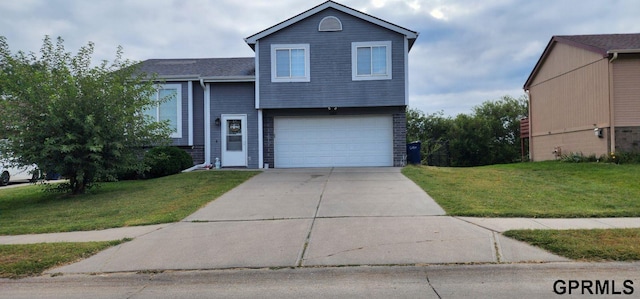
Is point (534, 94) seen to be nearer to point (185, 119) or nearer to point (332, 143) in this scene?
point (332, 143)

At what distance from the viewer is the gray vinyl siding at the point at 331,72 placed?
627 inches

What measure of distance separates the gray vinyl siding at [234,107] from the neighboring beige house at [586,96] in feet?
46.3

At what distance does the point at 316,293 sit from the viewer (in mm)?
4426

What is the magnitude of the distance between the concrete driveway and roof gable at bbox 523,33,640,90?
12.1m

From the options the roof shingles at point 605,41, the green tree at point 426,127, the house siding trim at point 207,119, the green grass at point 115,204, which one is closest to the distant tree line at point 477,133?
the green tree at point 426,127

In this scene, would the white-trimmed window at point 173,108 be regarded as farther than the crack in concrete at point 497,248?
Yes

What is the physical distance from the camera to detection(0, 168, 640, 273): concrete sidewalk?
17.7 feet

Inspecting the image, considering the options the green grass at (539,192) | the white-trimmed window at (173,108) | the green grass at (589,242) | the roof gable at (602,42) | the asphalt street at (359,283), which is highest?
the roof gable at (602,42)

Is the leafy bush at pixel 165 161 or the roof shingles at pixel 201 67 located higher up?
the roof shingles at pixel 201 67

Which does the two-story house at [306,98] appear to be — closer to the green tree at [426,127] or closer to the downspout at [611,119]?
the downspout at [611,119]

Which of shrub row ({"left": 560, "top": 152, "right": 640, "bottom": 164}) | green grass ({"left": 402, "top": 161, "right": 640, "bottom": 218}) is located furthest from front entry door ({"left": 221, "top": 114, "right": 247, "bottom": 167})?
shrub row ({"left": 560, "top": 152, "right": 640, "bottom": 164})

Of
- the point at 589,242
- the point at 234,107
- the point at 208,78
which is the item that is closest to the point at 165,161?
the point at 234,107

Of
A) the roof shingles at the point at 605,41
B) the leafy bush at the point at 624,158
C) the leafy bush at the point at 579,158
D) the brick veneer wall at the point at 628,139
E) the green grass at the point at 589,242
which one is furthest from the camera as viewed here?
the leafy bush at the point at 579,158

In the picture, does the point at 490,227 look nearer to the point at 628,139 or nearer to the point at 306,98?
the point at 306,98
